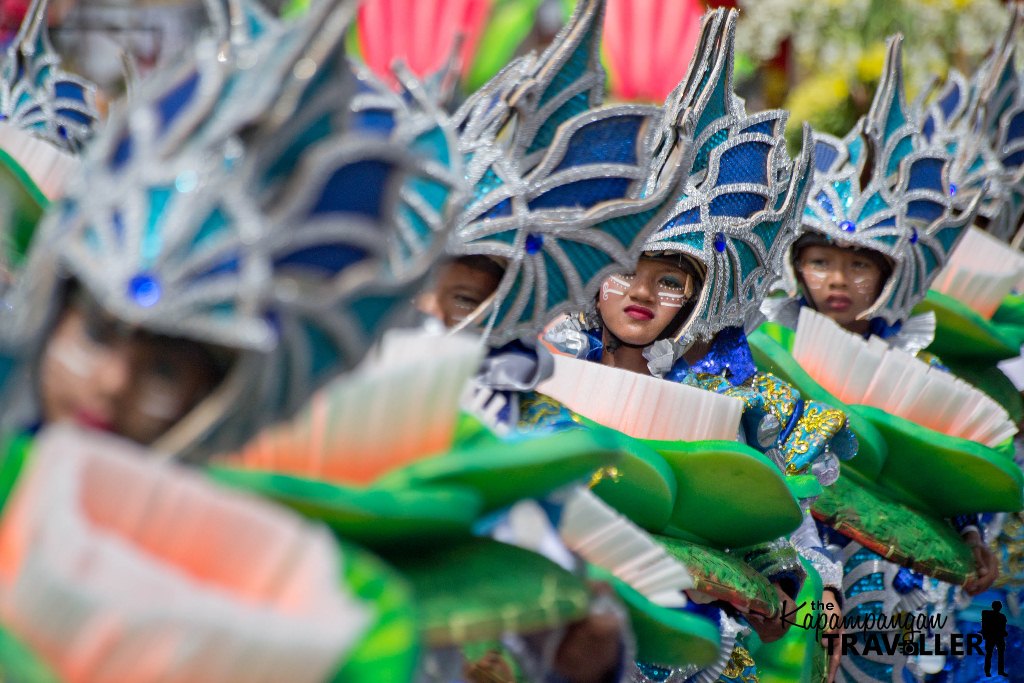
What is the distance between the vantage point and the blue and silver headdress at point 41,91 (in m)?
4.38

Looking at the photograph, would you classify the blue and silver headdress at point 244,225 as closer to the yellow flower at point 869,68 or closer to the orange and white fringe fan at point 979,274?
the orange and white fringe fan at point 979,274

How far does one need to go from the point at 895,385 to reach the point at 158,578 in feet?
11.3

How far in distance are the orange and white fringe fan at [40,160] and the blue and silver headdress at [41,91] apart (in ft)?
2.33

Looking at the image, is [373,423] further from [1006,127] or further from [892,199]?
[1006,127]

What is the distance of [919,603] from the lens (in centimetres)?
483

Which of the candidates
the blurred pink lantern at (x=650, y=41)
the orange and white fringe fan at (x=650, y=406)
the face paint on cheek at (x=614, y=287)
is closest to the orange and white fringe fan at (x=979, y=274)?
the face paint on cheek at (x=614, y=287)

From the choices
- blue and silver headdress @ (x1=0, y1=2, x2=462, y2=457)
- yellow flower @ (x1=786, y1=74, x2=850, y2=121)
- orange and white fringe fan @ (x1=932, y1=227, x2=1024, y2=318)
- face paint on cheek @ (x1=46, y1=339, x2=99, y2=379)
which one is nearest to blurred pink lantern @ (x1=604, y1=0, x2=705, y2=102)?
yellow flower @ (x1=786, y1=74, x2=850, y2=121)

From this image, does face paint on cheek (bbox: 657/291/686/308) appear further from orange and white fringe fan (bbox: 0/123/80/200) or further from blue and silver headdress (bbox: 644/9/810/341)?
orange and white fringe fan (bbox: 0/123/80/200)

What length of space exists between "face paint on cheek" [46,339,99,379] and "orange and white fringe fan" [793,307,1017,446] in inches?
127

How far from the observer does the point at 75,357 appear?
1.54m

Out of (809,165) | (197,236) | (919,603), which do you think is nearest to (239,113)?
(197,236)

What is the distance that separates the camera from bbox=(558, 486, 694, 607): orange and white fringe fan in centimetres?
213

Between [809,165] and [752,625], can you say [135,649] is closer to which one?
[752,625]

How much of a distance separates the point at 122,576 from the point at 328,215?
42 cm
